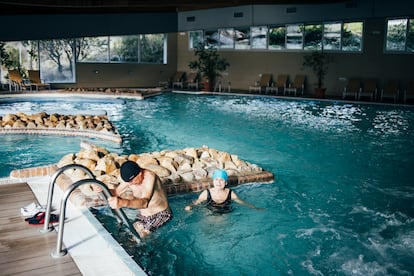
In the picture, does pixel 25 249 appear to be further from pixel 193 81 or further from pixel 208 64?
pixel 193 81

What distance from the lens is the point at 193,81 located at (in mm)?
19469

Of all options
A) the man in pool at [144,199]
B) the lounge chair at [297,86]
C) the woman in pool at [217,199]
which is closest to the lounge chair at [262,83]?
the lounge chair at [297,86]

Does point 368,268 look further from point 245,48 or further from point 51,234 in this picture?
point 245,48

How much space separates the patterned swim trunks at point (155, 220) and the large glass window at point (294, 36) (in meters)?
14.5

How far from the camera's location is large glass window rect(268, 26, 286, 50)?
18.1 meters

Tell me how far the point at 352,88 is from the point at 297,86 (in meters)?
2.15

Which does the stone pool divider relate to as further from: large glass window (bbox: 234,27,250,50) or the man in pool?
large glass window (bbox: 234,27,250,50)

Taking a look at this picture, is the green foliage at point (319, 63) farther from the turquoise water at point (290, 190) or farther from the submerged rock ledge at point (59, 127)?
the submerged rock ledge at point (59, 127)

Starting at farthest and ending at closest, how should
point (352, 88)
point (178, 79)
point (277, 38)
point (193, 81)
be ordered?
point (178, 79) < point (193, 81) < point (277, 38) < point (352, 88)

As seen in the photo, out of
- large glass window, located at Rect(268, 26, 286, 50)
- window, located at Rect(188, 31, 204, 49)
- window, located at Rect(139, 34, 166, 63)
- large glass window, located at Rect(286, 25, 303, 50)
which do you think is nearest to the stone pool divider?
large glass window, located at Rect(286, 25, 303, 50)

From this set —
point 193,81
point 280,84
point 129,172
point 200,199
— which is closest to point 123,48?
point 193,81

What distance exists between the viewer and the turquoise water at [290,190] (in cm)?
454

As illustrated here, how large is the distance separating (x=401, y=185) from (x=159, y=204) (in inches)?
171

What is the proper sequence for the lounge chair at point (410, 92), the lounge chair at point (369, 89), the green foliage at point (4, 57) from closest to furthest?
the lounge chair at point (410, 92), the lounge chair at point (369, 89), the green foliage at point (4, 57)
